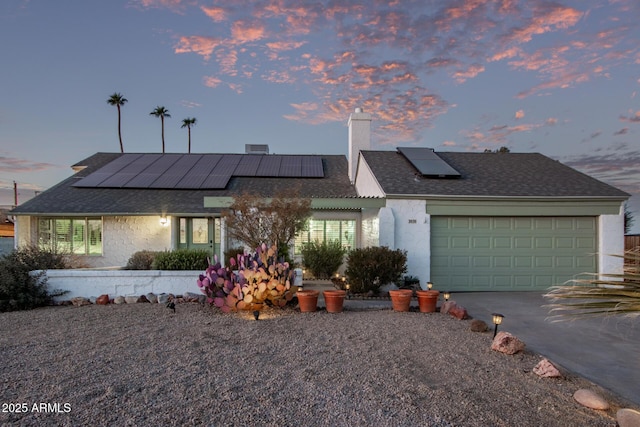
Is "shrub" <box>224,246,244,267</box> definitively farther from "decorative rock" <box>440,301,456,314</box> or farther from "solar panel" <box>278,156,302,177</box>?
"solar panel" <box>278,156,302,177</box>

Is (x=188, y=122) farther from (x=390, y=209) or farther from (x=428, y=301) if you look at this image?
(x=428, y=301)

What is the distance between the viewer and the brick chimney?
602 inches

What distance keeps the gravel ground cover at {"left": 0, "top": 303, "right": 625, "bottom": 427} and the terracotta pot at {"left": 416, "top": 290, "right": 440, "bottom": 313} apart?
1050 mm

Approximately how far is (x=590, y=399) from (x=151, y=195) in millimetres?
14030

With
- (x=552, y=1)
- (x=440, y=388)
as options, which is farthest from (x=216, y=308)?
(x=552, y=1)

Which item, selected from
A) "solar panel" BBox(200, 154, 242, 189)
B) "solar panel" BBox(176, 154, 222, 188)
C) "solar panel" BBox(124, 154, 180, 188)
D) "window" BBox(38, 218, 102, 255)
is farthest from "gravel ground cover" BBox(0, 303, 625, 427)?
"solar panel" BBox(124, 154, 180, 188)

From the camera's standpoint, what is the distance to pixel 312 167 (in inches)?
680

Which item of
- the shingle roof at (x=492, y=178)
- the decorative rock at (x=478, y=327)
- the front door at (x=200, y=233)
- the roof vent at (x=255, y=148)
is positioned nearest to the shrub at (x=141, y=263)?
the front door at (x=200, y=233)

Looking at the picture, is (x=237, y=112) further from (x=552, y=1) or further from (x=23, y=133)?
(x=552, y=1)

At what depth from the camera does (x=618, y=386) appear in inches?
156

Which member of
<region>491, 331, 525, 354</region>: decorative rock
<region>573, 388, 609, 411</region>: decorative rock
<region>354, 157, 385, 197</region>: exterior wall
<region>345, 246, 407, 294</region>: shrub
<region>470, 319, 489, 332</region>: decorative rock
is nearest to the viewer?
<region>573, 388, 609, 411</region>: decorative rock

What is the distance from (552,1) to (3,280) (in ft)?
45.2

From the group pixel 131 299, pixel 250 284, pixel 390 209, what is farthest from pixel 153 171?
pixel 250 284

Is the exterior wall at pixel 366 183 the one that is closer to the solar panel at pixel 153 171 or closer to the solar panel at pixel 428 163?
the solar panel at pixel 428 163
